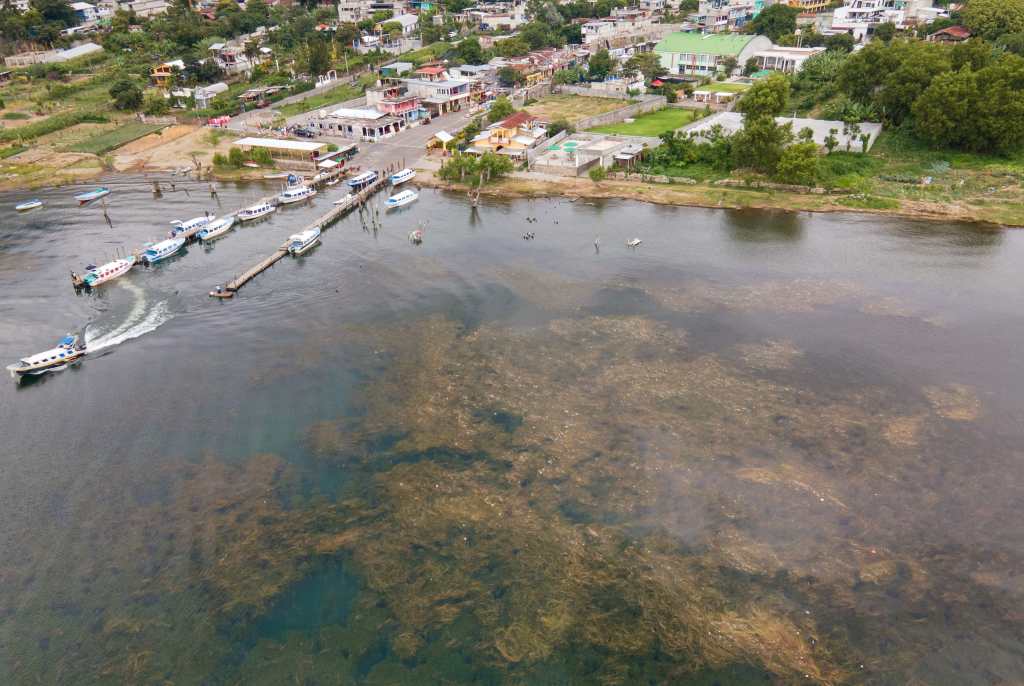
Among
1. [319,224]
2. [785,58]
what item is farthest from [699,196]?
[785,58]

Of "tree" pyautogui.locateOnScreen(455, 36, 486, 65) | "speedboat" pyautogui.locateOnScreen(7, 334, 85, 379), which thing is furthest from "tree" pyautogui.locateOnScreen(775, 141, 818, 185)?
"tree" pyautogui.locateOnScreen(455, 36, 486, 65)

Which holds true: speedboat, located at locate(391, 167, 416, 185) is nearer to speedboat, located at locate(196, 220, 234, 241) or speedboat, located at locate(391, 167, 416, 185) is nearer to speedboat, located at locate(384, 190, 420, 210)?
speedboat, located at locate(384, 190, 420, 210)

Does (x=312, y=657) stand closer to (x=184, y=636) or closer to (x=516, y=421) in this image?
(x=184, y=636)

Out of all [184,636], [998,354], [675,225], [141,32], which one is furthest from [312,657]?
[141,32]

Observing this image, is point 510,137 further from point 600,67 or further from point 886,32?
point 886,32

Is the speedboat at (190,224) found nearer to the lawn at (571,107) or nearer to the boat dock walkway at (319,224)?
the boat dock walkway at (319,224)

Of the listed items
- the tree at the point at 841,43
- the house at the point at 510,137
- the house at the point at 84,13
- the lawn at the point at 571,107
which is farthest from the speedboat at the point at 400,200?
the house at the point at 84,13
